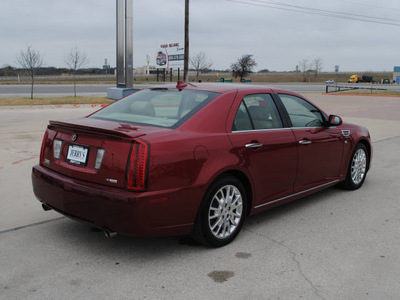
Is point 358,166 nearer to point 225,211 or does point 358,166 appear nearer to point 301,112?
point 301,112

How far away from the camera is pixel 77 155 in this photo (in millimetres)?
3732

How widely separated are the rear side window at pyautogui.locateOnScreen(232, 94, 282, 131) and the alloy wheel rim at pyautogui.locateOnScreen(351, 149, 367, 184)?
194cm

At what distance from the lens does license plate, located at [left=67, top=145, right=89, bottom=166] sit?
366cm

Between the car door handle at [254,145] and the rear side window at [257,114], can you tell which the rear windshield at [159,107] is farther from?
the car door handle at [254,145]

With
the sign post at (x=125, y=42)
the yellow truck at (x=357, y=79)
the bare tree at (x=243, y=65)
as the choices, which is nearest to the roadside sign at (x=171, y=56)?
the sign post at (x=125, y=42)

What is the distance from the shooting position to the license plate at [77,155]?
366cm

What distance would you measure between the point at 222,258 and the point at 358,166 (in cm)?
322

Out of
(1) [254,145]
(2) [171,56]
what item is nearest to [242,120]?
(1) [254,145]

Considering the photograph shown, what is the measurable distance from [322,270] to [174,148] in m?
1.63

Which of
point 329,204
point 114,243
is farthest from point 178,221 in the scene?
point 329,204

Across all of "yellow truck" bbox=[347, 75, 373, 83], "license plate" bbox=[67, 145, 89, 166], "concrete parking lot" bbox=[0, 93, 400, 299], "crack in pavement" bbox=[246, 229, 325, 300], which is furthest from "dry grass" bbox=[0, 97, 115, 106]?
"yellow truck" bbox=[347, 75, 373, 83]

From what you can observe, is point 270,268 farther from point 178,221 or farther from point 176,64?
point 176,64

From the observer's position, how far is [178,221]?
11.7 feet

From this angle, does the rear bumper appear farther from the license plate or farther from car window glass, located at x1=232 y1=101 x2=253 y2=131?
car window glass, located at x1=232 y1=101 x2=253 y2=131
